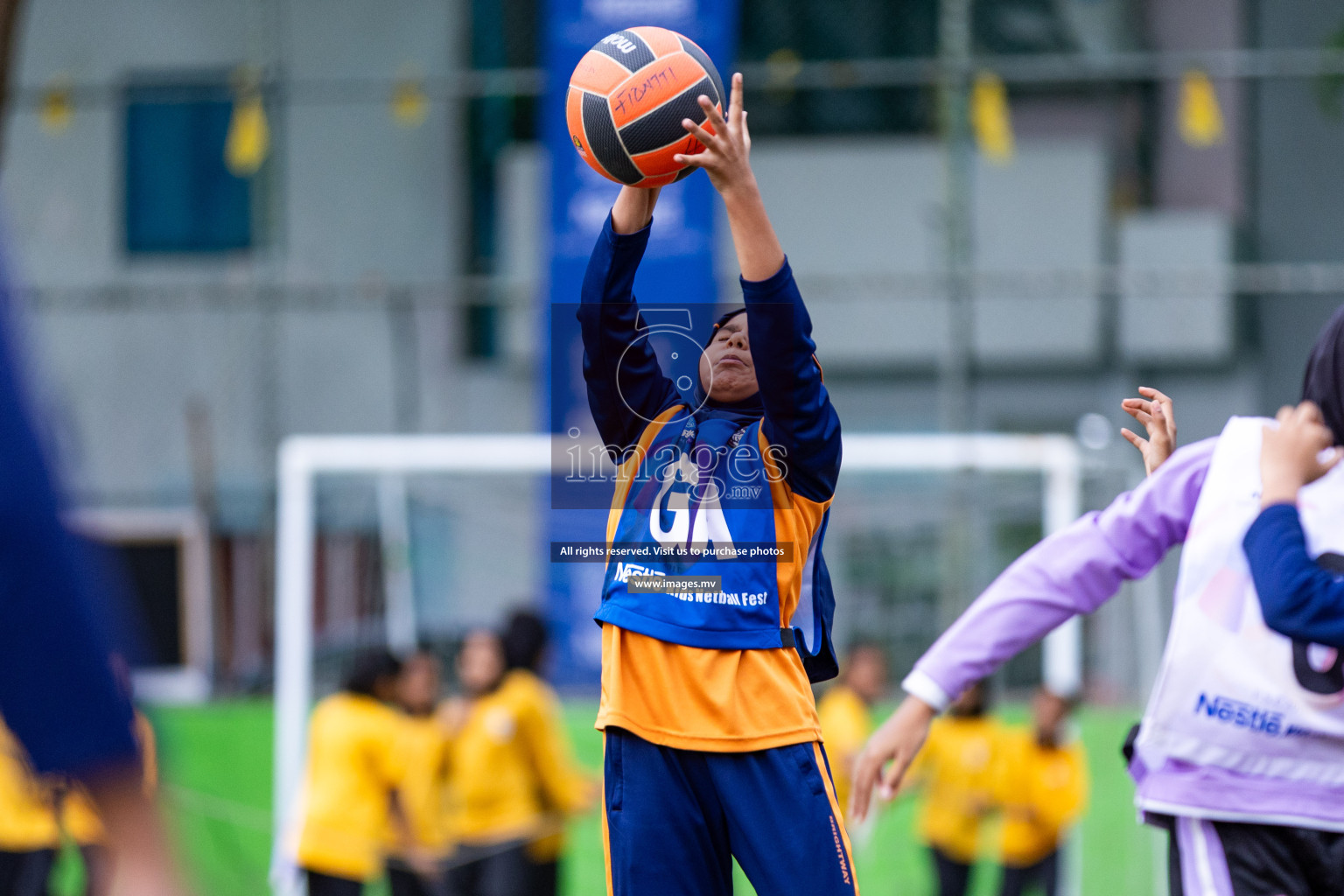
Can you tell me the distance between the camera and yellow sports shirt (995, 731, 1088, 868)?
7203 millimetres

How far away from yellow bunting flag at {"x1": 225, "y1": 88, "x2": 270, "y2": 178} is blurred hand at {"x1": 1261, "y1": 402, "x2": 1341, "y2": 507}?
8.03 m

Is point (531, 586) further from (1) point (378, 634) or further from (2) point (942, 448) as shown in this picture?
(2) point (942, 448)

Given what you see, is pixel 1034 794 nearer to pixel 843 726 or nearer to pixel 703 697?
pixel 843 726

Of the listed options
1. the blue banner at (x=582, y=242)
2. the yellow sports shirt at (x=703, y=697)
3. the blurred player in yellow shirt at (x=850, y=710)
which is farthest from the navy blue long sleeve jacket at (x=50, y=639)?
the blue banner at (x=582, y=242)

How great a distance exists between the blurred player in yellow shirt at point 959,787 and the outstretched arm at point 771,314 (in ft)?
16.5

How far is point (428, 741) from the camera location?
20.7ft

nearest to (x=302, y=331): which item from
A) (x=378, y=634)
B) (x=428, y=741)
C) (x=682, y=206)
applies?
(x=378, y=634)

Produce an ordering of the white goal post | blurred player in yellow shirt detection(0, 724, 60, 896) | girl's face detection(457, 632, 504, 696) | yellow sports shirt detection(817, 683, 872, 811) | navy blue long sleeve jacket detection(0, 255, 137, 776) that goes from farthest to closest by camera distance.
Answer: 1. the white goal post
2. yellow sports shirt detection(817, 683, 872, 811)
3. girl's face detection(457, 632, 504, 696)
4. blurred player in yellow shirt detection(0, 724, 60, 896)
5. navy blue long sleeve jacket detection(0, 255, 137, 776)

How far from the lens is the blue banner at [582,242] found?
7.31 m

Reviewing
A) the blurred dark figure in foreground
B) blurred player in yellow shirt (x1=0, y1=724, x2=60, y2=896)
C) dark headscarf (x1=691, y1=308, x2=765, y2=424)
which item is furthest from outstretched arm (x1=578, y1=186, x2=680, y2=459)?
blurred player in yellow shirt (x1=0, y1=724, x2=60, y2=896)

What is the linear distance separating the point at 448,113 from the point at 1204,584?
1325cm

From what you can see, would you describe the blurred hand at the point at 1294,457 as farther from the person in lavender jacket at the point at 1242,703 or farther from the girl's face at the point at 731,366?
the girl's face at the point at 731,366

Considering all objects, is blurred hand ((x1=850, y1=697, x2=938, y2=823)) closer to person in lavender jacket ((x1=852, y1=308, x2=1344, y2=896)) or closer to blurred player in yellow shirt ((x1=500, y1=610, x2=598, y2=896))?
person in lavender jacket ((x1=852, y1=308, x2=1344, y2=896))

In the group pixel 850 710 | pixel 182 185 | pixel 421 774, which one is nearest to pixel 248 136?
pixel 421 774
